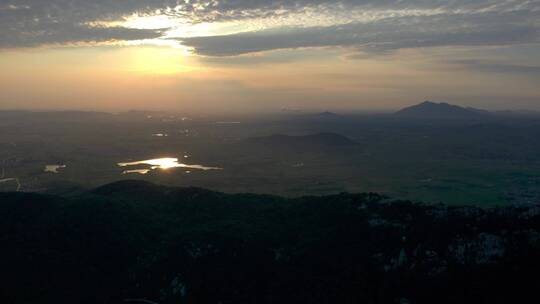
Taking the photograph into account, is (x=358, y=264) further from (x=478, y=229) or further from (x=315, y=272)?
(x=478, y=229)

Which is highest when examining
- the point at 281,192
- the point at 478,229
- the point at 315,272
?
the point at 478,229

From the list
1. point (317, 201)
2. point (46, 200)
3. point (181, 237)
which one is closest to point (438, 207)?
point (317, 201)

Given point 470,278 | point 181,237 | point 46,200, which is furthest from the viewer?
point 46,200

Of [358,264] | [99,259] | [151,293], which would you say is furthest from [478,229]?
[99,259]

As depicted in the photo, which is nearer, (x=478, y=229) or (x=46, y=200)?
(x=478, y=229)

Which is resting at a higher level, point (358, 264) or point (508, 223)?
point (508, 223)

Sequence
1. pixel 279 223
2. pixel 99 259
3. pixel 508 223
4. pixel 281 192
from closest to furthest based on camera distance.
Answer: pixel 508 223 → pixel 99 259 → pixel 279 223 → pixel 281 192
